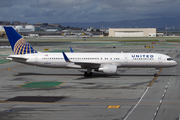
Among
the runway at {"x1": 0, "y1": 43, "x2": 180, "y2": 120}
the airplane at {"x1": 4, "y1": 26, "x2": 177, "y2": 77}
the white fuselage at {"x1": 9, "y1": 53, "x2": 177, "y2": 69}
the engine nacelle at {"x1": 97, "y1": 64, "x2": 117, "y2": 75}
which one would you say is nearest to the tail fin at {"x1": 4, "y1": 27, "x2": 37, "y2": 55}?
the airplane at {"x1": 4, "y1": 26, "x2": 177, "y2": 77}

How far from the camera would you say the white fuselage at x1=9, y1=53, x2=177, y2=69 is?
4528 centimetres

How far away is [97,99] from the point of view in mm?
29500

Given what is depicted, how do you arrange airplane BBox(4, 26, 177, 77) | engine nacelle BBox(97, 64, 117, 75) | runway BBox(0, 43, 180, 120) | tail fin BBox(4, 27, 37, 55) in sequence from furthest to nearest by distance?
tail fin BBox(4, 27, 37, 55), airplane BBox(4, 26, 177, 77), engine nacelle BBox(97, 64, 117, 75), runway BBox(0, 43, 180, 120)

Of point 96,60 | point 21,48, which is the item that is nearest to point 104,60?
point 96,60

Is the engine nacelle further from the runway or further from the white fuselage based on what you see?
the white fuselage

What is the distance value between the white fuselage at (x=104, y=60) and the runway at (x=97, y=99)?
2612mm

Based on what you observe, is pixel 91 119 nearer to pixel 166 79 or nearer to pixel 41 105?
pixel 41 105

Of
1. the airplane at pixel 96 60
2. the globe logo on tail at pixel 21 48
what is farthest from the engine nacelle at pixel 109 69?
the globe logo on tail at pixel 21 48

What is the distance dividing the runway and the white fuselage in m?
2.61

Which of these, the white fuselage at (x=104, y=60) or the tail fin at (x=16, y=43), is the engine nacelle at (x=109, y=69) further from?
the tail fin at (x=16, y=43)

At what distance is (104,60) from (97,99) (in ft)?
55.3

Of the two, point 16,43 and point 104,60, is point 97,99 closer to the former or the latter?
point 104,60

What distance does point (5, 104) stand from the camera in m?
27.4

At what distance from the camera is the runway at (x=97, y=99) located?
77.1ft
